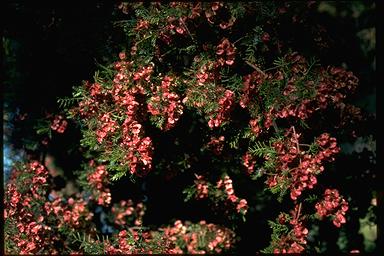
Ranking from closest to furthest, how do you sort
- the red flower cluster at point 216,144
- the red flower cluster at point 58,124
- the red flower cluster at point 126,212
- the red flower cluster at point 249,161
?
the red flower cluster at point 249,161
the red flower cluster at point 216,144
the red flower cluster at point 58,124
the red flower cluster at point 126,212

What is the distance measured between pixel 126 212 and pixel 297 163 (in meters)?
1.45

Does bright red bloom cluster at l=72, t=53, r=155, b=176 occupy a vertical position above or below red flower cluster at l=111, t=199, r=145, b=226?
above

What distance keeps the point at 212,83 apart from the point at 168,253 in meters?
1.01

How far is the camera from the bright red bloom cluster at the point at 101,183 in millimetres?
3122

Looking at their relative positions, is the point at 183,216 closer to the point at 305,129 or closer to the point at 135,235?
the point at 135,235

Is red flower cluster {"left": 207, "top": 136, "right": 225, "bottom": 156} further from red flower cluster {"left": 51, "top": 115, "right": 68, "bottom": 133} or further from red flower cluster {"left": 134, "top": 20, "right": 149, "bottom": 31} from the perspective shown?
red flower cluster {"left": 51, "top": 115, "right": 68, "bottom": 133}

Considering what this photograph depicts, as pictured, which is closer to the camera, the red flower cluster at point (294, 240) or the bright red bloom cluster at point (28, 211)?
the red flower cluster at point (294, 240)

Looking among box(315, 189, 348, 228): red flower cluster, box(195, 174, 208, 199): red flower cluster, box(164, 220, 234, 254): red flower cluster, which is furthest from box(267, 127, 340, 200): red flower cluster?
box(164, 220, 234, 254): red flower cluster

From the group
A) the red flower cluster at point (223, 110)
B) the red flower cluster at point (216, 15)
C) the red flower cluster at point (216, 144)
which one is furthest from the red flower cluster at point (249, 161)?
the red flower cluster at point (216, 15)

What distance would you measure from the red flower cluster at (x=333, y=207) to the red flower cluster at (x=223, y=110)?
67 centimetres

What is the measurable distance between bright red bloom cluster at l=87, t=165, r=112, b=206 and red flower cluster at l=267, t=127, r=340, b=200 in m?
1.14

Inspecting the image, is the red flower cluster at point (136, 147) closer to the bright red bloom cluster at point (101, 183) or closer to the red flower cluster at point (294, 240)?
the bright red bloom cluster at point (101, 183)

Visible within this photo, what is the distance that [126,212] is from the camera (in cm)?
343

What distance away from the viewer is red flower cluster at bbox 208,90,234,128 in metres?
2.50
